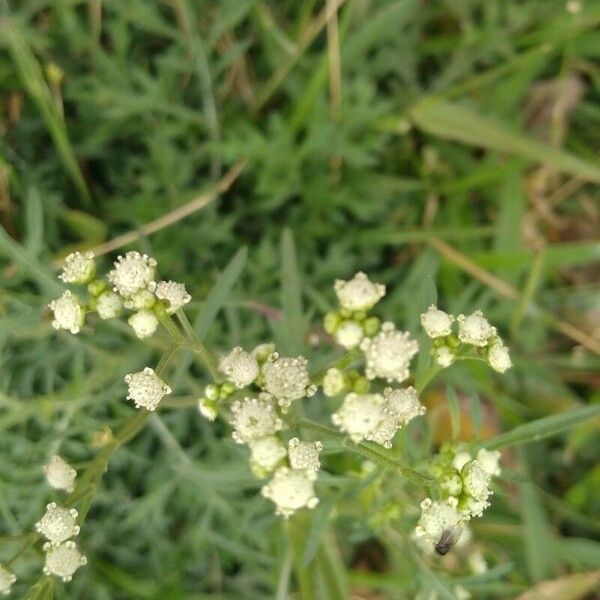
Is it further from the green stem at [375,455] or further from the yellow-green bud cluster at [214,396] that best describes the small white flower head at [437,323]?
the yellow-green bud cluster at [214,396]

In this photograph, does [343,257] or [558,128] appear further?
[558,128]

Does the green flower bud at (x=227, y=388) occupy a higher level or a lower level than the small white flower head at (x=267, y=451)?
higher

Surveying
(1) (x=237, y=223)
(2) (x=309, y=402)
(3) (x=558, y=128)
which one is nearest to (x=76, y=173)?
(1) (x=237, y=223)

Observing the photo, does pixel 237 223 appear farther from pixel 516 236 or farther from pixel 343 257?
pixel 516 236

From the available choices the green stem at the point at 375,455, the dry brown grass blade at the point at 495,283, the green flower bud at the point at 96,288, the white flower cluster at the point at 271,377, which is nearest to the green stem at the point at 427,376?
the green stem at the point at 375,455

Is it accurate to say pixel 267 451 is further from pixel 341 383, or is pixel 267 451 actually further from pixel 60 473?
pixel 60 473

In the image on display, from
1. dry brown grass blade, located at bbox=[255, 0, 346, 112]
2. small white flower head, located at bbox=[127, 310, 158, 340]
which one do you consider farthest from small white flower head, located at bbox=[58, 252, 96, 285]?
dry brown grass blade, located at bbox=[255, 0, 346, 112]

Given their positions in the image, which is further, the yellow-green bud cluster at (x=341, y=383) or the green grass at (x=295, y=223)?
the green grass at (x=295, y=223)
